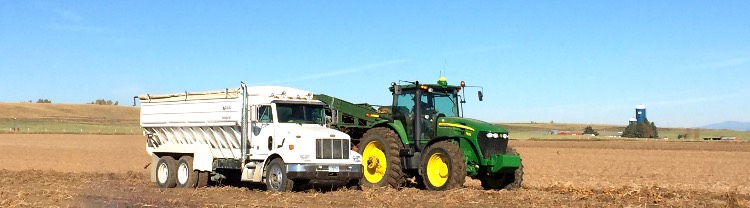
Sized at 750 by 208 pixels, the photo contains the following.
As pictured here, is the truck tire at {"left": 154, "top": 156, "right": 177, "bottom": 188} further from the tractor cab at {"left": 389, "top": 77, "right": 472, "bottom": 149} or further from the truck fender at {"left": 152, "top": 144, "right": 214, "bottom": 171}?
the tractor cab at {"left": 389, "top": 77, "right": 472, "bottom": 149}

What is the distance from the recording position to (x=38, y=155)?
38.6 metres

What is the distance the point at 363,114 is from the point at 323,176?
2884 millimetres

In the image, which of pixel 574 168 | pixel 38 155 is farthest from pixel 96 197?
pixel 38 155

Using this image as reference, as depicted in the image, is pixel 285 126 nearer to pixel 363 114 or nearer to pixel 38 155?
pixel 363 114

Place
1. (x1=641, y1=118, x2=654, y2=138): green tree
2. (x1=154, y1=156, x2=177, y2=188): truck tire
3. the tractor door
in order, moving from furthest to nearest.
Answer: (x1=641, y1=118, x2=654, y2=138): green tree, (x1=154, y1=156, x2=177, y2=188): truck tire, the tractor door

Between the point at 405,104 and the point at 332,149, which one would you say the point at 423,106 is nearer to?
the point at 405,104

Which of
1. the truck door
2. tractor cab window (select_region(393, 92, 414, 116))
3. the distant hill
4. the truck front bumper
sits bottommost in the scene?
the truck front bumper

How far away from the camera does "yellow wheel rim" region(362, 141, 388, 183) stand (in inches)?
749

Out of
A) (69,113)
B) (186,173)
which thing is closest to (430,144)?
Answer: (186,173)

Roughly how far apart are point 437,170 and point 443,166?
21 centimetres

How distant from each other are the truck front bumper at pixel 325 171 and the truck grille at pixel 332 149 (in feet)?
0.87

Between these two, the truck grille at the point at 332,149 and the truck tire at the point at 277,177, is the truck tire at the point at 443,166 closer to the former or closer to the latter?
the truck grille at the point at 332,149

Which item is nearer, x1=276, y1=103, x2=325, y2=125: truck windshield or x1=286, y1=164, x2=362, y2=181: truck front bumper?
x1=286, y1=164, x2=362, y2=181: truck front bumper

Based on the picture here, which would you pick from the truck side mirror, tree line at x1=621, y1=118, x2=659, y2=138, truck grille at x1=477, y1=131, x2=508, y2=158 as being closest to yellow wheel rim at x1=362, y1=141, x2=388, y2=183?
truck grille at x1=477, y1=131, x2=508, y2=158
